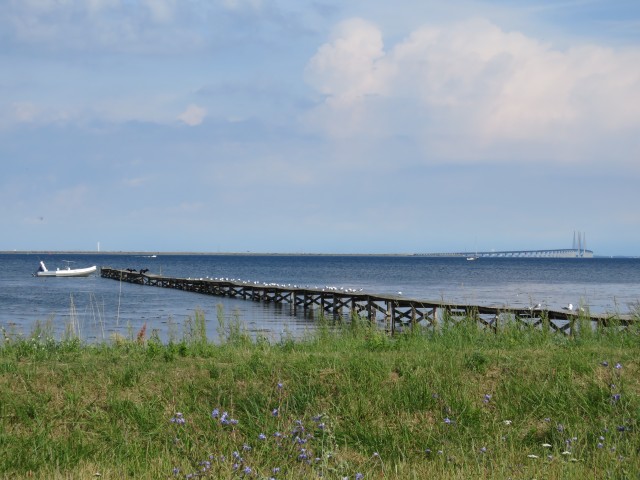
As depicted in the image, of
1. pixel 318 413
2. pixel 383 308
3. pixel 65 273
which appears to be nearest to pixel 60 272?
pixel 65 273

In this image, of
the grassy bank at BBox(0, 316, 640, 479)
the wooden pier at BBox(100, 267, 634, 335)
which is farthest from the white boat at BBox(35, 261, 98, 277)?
the grassy bank at BBox(0, 316, 640, 479)

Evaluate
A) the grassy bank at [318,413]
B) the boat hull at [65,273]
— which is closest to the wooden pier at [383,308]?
the grassy bank at [318,413]

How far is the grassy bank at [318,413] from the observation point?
7.70m

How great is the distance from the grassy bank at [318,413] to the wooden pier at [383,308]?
501cm

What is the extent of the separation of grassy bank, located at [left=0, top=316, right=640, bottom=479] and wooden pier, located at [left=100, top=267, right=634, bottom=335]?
501 cm

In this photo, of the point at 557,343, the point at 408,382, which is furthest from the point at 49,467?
the point at 557,343

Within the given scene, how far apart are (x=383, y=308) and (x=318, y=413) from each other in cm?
3648

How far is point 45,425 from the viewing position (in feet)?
29.8

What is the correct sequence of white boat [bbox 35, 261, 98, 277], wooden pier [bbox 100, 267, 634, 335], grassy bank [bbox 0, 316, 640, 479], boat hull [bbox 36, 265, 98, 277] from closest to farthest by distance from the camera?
1. grassy bank [bbox 0, 316, 640, 479]
2. wooden pier [bbox 100, 267, 634, 335]
3. white boat [bbox 35, 261, 98, 277]
4. boat hull [bbox 36, 265, 98, 277]

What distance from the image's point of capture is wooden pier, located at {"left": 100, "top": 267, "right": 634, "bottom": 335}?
18797 mm

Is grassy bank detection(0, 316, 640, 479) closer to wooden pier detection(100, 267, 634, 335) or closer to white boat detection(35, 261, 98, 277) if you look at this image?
wooden pier detection(100, 267, 634, 335)

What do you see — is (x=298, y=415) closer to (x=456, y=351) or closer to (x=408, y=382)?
(x=408, y=382)

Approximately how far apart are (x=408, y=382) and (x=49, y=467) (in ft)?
14.6

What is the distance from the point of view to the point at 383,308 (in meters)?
45.6
